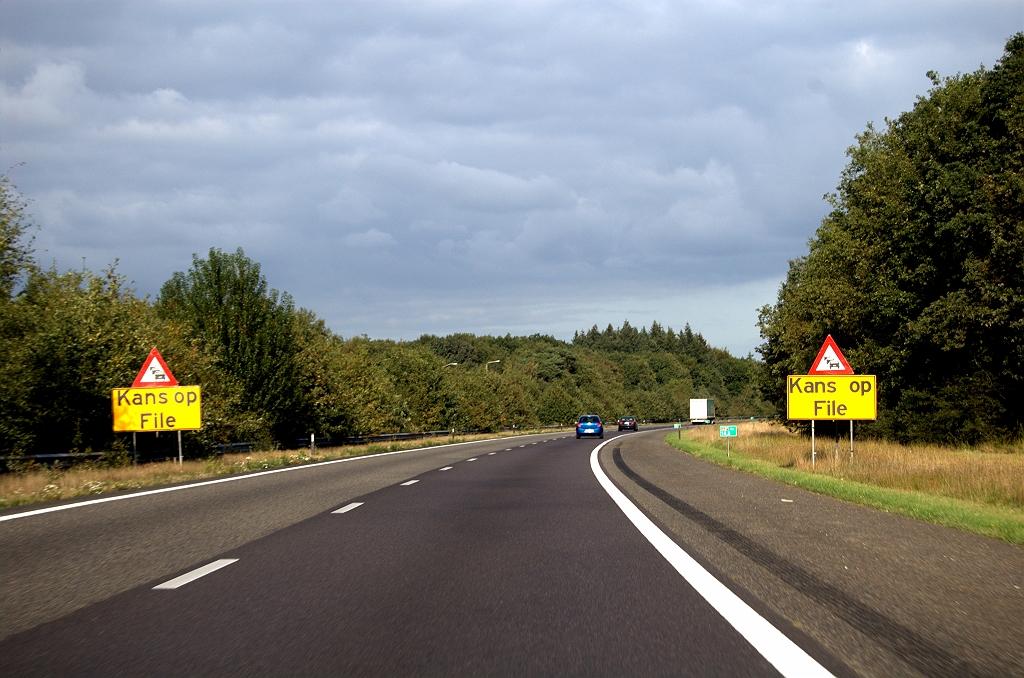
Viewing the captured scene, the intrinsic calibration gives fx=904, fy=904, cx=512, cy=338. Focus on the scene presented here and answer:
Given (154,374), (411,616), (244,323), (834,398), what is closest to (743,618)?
(411,616)

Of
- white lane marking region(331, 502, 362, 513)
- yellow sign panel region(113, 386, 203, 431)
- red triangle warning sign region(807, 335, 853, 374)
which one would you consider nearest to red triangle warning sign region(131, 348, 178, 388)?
yellow sign panel region(113, 386, 203, 431)

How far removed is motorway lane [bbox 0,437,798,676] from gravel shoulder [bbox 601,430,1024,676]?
68 cm

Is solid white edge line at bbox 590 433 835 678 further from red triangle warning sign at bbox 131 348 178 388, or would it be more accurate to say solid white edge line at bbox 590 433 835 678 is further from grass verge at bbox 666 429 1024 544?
red triangle warning sign at bbox 131 348 178 388

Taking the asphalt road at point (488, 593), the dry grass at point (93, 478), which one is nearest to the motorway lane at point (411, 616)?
the asphalt road at point (488, 593)

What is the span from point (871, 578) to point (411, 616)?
12.9ft

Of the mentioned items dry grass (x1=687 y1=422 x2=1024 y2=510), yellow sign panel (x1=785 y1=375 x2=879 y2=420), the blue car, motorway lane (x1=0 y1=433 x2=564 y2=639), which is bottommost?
the blue car

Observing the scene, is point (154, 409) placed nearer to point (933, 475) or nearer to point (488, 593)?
point (933, 475)

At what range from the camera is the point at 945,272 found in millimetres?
36094

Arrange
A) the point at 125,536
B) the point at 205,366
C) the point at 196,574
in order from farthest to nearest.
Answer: the point at 205,366 → the point at 125,536 → the point at 196,574

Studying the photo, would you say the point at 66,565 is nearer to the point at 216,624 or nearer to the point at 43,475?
the point at 216,624

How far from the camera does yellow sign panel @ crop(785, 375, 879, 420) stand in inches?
924

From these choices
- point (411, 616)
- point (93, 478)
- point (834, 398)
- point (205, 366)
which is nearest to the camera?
point (411, 616)

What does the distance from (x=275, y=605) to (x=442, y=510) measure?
22.9 feet

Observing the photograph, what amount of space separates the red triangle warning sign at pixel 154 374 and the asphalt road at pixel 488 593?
1017 centimetres
